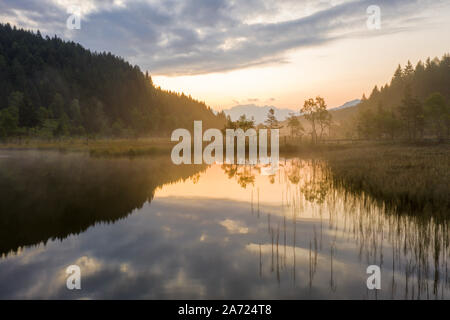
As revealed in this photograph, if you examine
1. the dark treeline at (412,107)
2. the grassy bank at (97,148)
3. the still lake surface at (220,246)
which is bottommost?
the still lake surface at (220,246)

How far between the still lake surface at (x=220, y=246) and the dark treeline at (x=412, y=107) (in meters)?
75.3

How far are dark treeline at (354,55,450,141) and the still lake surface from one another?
75.3 meters

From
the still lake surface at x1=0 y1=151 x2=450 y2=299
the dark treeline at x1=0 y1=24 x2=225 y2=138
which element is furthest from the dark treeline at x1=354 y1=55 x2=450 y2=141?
the dark treeline at x1=0 y1=24 x2=225 y2=138

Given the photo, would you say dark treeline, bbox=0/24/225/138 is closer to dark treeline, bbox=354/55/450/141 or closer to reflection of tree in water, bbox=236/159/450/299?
reflection of tree in water, bbox=236/159/450/299

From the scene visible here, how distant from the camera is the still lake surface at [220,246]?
905 centimetres

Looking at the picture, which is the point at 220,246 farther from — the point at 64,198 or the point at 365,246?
the point at 64,198

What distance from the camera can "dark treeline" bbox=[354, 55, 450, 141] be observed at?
86.8 metres

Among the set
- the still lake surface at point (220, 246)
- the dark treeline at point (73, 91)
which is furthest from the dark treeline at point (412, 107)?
the dark treeline at point (73, 91)

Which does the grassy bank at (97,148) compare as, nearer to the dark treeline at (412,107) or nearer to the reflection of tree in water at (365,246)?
the reflection of tree in water at (365,246)

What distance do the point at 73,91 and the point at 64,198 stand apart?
14793 centimetres

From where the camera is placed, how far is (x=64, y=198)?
75.9 ft

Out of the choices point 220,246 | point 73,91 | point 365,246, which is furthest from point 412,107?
point 73,91
